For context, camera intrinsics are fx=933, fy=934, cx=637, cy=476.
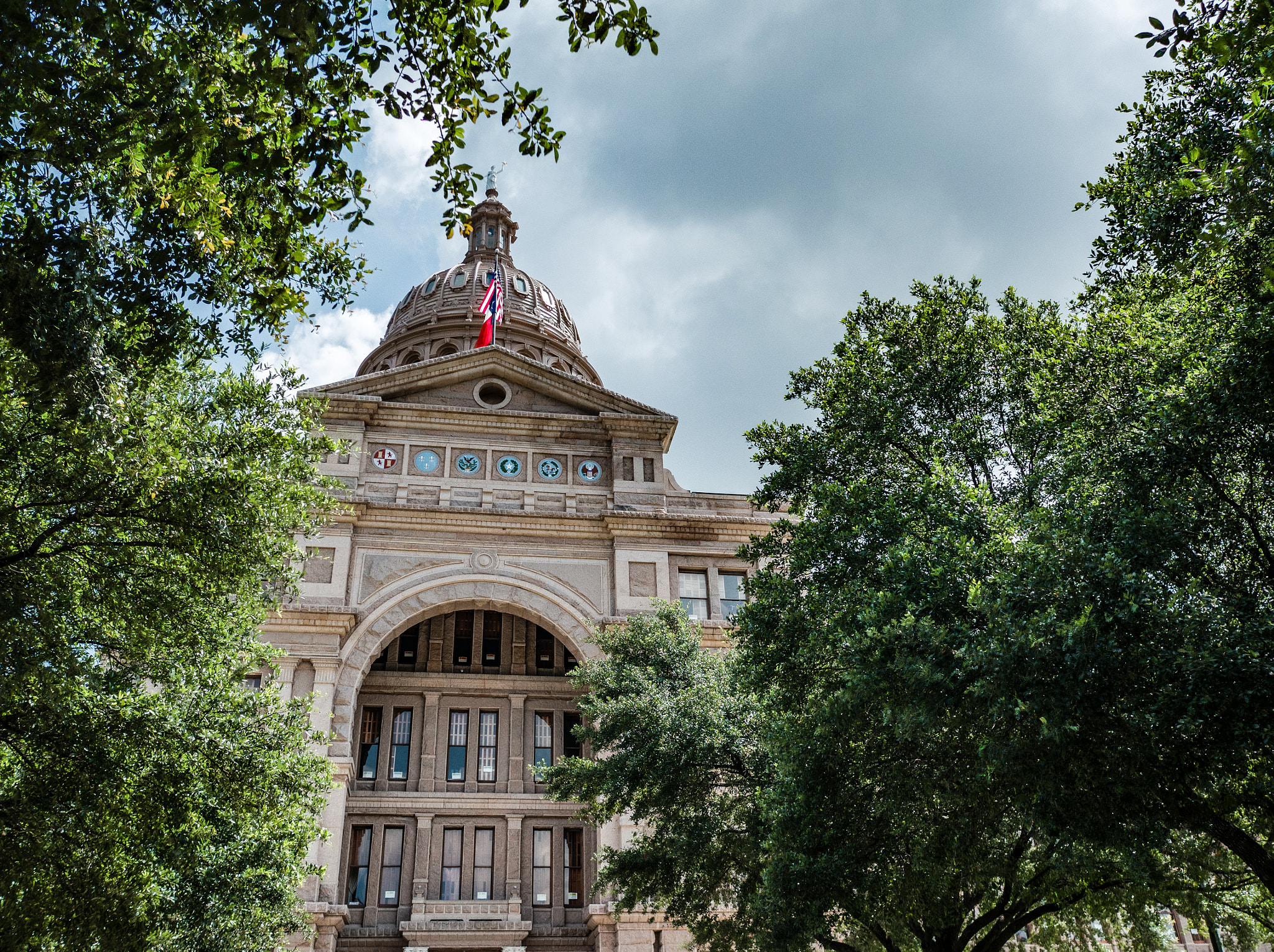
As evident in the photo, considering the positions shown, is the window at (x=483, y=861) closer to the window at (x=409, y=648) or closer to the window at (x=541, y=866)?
the window at (x=541, y=866)

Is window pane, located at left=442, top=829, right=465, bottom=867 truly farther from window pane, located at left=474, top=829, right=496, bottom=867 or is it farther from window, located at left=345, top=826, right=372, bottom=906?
window, located at left=345, top=826, right=372, bottom=906

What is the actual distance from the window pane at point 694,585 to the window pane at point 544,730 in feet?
20.6

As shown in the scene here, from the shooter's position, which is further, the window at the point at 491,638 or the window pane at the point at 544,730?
the window at the point at 491,638

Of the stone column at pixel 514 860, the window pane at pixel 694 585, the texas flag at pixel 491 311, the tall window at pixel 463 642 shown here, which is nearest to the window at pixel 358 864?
the stone column at pixel 514 860

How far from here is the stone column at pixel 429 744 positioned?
28828 millimetres

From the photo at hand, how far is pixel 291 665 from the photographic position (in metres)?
26.1

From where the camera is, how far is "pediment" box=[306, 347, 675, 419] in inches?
1228

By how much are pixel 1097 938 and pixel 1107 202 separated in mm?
24358

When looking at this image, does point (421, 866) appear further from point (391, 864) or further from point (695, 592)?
point (695, 592)

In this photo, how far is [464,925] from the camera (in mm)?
26297

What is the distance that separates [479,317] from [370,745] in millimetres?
23774

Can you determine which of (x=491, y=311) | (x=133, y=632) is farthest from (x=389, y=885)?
(x=491, y=311)

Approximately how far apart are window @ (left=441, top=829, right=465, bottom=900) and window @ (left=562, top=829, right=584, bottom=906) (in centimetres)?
314

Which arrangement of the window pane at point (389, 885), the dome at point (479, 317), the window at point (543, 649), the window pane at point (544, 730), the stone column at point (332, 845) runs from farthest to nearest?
the dome at point (479, 317) < the window at point (543, 649) < the window pane at point (544, 730) < the window pane at point (389, 885) < the stone column at point (332, 845)
